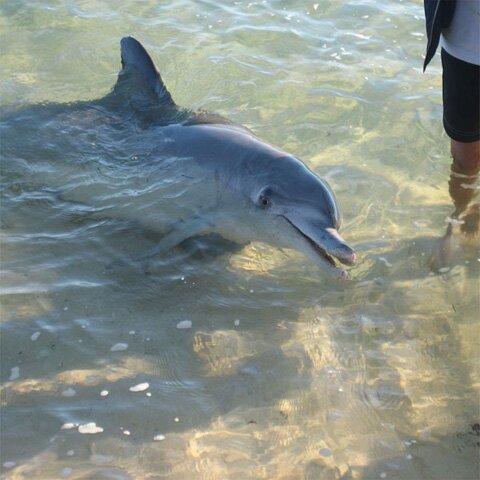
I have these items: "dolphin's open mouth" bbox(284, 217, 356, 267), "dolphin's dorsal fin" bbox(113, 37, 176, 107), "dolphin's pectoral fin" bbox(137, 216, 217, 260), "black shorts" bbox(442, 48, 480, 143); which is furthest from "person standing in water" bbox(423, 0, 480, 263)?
"dolphin's dorsal fin" bbox(113, 37, 176, 107)

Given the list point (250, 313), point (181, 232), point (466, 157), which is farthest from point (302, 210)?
point (466, 157)

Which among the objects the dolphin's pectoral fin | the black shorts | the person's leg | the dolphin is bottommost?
the dolphin's pectoral fin

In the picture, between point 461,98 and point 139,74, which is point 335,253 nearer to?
point 461,98

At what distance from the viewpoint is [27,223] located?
6789 mm

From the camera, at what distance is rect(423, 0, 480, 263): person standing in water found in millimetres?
5375

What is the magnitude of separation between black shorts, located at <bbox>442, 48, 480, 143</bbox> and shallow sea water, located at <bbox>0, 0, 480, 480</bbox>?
1.03 metres

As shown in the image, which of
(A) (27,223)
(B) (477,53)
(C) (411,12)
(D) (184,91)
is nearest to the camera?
(B) (477,53)

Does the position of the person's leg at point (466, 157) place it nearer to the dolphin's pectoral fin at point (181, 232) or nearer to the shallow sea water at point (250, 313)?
the shallow sea water at point (250, 313)

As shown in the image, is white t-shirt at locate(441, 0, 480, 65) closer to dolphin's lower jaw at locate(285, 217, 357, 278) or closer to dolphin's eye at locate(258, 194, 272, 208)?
dolphin's lower jaw at locate(285, 217, 357, 278)

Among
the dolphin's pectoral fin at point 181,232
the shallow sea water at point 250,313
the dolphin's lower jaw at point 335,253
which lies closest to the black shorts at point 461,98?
the shallow sea water at point 250,313

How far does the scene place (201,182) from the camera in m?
6.55

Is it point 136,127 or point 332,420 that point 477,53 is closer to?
point 332,420

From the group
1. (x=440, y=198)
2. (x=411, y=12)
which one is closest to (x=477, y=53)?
(x=440, y=198)

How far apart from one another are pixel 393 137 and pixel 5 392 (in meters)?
5.17
